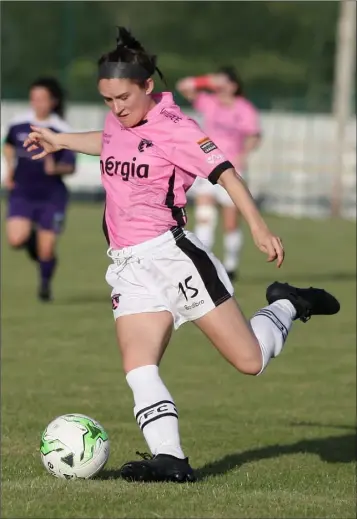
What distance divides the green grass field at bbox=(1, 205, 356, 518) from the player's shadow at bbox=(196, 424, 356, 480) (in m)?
0.01

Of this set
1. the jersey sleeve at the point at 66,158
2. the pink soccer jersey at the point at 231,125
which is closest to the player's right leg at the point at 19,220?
the jersey sleeve at the point at 66,158

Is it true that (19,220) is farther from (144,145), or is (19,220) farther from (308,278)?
(144,145)

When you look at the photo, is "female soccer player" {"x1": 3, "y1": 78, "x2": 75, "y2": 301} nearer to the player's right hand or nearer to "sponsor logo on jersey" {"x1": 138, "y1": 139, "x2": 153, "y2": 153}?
the player's right hand

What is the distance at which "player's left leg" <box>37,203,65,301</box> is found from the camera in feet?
47.0

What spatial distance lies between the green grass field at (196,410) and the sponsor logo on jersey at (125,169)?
1420mm

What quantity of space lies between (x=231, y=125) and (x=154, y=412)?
38.0ft

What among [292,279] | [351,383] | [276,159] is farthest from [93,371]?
[276,159]

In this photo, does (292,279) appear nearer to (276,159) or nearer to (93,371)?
(93,371)

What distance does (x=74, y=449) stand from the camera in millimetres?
6438

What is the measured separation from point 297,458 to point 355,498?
1.73 m

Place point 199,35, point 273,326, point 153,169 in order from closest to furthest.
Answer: point 153,169
point 273,326
point 199,35

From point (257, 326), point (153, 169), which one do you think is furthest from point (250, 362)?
point (153, 169)

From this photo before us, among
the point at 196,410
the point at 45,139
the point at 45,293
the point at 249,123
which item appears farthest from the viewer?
the point at 249,123

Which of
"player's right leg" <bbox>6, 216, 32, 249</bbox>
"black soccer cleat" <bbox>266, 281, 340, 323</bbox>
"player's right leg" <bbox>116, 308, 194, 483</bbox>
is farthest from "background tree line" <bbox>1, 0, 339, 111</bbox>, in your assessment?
"player's right leg" <bbox>116, 308, 194, 483</bbox>
